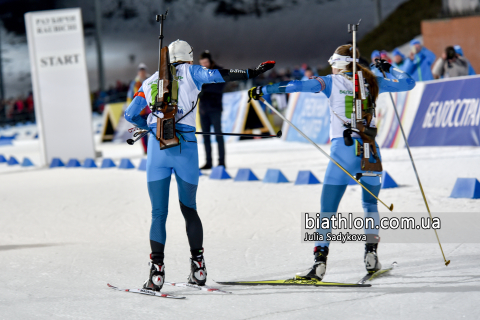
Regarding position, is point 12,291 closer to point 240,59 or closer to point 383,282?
point 383,282

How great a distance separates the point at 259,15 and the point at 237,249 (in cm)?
3514

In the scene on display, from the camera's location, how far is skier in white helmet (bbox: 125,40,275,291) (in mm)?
3932

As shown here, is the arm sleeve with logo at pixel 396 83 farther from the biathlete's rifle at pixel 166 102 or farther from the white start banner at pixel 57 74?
the white start banner at pixel 57 74

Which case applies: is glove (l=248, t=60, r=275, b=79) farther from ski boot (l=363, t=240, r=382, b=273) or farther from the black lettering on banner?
the black lettering on banner

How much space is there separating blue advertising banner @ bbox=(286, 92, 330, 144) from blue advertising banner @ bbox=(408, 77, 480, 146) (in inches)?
104

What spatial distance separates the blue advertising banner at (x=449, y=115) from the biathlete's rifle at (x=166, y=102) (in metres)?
7.28

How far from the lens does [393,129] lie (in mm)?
11523

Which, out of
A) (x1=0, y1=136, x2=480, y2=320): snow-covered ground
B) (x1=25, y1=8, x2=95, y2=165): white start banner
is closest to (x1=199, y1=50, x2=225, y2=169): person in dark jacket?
(x1=0, y1=136, x2=480, y2=320): snow-covered ground

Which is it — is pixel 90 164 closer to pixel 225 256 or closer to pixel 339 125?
pixel 225 256

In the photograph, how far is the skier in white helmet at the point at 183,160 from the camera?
155 inches

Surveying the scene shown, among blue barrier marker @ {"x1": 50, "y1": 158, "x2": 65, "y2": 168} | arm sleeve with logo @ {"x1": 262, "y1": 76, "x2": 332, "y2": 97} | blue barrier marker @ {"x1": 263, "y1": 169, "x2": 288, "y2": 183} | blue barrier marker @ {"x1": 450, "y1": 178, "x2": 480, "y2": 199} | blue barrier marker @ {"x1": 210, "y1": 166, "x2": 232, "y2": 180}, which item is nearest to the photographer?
arm sleeve with logo @ {"x1": 262, "y1": 76, "x2": 332, "y2": 97}

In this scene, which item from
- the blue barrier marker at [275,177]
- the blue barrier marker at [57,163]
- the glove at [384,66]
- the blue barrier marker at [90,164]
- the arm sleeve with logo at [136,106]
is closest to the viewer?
the arm sleeve with logo at [136,106]

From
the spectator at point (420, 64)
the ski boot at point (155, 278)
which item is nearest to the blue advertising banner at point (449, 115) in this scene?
the spectator at point (420, 64)

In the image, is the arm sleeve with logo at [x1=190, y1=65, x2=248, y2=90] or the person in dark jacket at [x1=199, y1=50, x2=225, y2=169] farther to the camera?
the person in dark jacket at [x1=199, y1=50, x2=225, y2=169]
